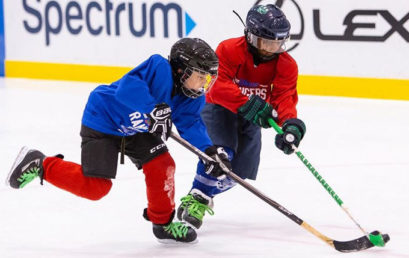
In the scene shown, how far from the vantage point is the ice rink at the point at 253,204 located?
3.28 m

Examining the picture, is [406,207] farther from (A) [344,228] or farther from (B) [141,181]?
(B) [141,181]

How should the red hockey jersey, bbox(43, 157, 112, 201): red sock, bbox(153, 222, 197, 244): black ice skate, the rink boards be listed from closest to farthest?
bbox(43, 157, 112, 201): red sock → bbox(153, 222, 197, 244): black ice skate → the red hockey jersey → the rink boards

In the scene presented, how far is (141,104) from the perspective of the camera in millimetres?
3018

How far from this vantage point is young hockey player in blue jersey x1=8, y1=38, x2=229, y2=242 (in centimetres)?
309

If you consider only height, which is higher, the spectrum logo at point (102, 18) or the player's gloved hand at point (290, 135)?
the player's gloved hand at point (290, 135)

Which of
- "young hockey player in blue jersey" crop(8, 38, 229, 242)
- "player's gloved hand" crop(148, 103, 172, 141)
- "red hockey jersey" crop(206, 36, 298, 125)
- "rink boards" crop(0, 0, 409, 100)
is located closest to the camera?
"player's gloved hand" crop(148, 103, 172, 141)

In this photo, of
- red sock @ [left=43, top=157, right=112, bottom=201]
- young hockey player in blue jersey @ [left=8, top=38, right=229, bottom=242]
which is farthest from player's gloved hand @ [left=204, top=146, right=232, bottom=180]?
red sock @ [left=43, top=157, right=112, bottom=201]

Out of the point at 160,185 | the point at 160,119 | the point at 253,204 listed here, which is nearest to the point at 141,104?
the point at 160,119

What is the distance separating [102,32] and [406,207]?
4856mm

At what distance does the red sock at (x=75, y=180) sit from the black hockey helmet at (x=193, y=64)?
47cm

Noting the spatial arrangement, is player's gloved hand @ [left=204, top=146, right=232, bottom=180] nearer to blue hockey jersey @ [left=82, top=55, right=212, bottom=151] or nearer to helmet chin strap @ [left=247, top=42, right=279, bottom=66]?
blue hockey jersey @ [left=82, top=55, right=212, bottom=151]

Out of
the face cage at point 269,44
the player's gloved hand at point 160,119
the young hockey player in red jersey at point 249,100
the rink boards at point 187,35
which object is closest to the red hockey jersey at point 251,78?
the young hockey player in red jersey at point 249,100

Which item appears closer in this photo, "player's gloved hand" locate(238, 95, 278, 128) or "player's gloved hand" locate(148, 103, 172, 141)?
"player's gloved hand" locate(148, 103, 172, 141)

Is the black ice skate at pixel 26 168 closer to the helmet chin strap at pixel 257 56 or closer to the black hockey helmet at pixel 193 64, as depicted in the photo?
the black hockey helmet at pixel 193 64
